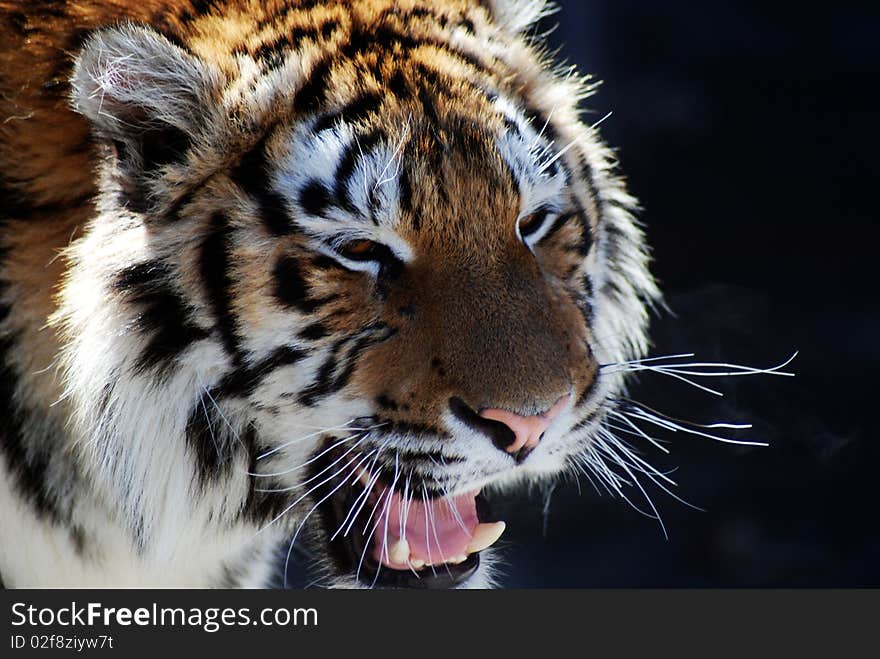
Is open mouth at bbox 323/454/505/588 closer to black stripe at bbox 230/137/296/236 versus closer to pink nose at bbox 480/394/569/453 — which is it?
pink nose at bbox 480/394/569/453

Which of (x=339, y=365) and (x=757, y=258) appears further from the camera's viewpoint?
(x=757, y=258)

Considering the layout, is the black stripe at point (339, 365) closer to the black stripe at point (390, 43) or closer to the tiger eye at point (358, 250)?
the tiger eye at point (358, 250)

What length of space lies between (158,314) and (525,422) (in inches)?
15.8

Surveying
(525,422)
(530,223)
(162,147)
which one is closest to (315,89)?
(162,147)

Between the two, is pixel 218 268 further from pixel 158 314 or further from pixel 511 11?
pixel 511 11

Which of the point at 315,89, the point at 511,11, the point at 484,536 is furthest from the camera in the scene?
the point at 511,11

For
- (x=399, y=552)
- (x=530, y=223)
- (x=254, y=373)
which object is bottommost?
(x=399, y=552)

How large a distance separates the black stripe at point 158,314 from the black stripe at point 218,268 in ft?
0.10

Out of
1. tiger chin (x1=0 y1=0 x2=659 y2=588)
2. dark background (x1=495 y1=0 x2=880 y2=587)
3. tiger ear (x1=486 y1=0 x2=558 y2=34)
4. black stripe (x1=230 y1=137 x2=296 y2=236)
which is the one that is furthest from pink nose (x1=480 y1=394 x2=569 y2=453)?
dark background (x1=495 y1=0 x2=880 y2=587)

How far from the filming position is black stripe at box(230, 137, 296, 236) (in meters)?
1.17

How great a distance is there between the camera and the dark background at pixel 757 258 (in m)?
1.88

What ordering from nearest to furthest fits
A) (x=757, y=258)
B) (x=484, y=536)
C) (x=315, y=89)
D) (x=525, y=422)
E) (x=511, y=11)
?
(x=525, y=422)
(x=315, y=89)
(x=484, y=536)
(x=511, y=11)
(x=757, y=258)

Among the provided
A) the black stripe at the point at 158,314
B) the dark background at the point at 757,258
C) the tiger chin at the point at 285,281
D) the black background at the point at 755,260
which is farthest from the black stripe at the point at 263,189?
the dark background at the point at 757,258

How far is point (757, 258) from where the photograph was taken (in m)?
1.97
